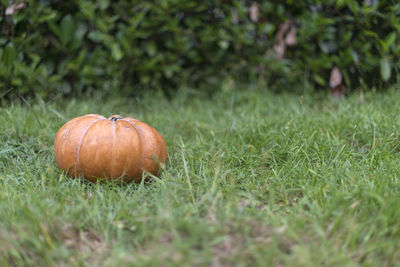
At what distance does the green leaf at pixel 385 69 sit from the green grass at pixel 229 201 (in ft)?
2.29

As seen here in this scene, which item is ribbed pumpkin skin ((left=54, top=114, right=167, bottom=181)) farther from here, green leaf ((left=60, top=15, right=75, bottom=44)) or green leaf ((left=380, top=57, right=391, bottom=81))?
green leaf ((left=380, top=57, right=391, bottom=81))

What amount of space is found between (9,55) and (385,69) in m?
3.40

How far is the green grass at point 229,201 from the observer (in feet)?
4.57

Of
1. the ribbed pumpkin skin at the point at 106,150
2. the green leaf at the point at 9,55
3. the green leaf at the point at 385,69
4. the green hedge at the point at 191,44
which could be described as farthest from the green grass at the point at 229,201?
the green hedge at the point at 191,44

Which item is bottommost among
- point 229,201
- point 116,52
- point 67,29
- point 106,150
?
point 229,201

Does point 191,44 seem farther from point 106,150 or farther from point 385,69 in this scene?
point 106,150

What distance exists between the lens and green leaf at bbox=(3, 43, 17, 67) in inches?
124

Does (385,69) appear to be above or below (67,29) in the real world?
below

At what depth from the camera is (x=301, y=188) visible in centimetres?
185

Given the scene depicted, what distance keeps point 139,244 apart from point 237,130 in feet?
4.85

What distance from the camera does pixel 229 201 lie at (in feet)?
5.36

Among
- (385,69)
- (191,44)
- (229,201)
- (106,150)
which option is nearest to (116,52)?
(191,44)

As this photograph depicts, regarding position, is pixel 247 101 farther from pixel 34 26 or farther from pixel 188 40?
pixel 34 26

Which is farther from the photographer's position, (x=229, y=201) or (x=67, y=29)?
(x=67, y=29)
